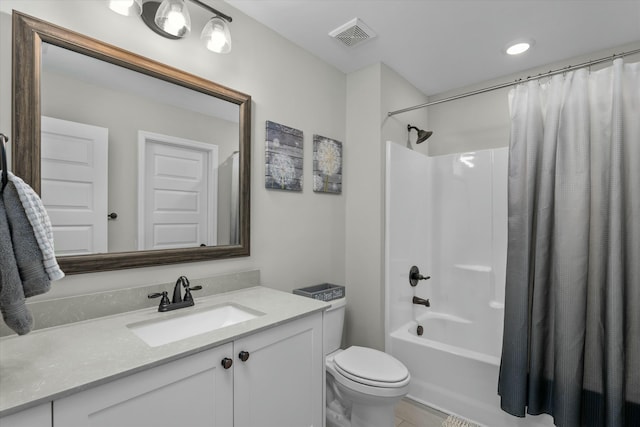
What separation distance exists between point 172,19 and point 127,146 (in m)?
0.61

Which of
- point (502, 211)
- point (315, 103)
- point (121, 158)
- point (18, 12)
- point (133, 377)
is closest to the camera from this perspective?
point (133, 377)

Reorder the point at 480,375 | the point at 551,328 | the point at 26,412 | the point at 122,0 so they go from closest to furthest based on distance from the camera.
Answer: the point at 26,412
the point at 122,0
the point at 551,328
the point at 480,375

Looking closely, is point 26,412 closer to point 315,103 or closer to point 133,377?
point 133,377

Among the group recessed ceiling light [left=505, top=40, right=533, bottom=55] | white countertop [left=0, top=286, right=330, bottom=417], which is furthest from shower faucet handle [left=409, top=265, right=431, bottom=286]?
recessed ceiling light [left=505, top=40, right=533, bottom=55]

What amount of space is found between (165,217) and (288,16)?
1.36 m

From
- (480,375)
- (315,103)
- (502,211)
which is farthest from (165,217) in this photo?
(502,211)

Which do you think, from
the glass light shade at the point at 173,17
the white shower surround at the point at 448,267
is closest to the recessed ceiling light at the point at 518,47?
the white shower surround at the point at 448,267

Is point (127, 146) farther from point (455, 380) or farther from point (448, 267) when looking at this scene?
point (448, 267)

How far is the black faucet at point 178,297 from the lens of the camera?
137 centimetres

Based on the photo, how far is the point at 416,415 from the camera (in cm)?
210

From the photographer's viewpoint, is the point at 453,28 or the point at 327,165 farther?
the point at 327,165

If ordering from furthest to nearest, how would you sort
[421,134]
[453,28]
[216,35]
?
[421,134]
[453,28]
[216,35]

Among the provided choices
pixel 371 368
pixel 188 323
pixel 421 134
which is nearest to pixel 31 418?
pixel 188 323

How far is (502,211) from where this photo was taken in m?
2.55
